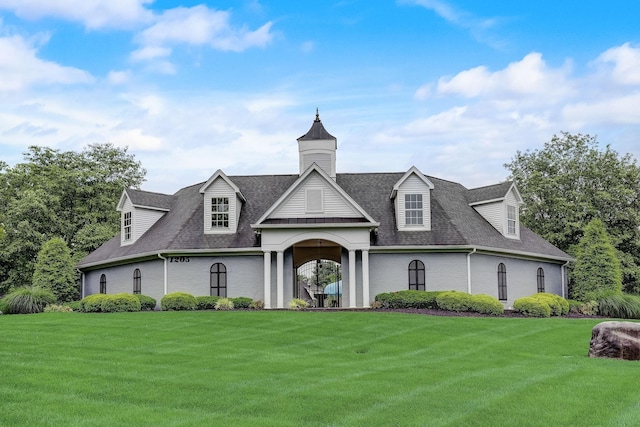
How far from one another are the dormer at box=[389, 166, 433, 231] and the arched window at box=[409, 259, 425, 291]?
169 cm

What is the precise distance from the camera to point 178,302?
1141 inches

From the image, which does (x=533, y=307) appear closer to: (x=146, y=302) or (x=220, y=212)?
(x=220, y=212)

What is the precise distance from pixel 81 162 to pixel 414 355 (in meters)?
37.9

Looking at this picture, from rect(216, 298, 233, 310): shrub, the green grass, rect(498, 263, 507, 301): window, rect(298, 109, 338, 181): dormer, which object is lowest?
the green grass

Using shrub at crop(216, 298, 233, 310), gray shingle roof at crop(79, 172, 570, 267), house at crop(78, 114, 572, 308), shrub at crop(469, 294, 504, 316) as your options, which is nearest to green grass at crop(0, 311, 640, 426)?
shrub at crop(469, 294, 504, 316)

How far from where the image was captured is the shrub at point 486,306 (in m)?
27.9

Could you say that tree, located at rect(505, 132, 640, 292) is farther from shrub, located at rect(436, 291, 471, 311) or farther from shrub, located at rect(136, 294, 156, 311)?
shrub, located at rect(136, 294, 156, 311)

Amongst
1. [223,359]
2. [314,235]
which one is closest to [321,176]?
[314,235]

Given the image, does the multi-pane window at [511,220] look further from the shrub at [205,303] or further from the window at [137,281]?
the window at [137,281]

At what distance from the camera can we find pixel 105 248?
37.1 metres

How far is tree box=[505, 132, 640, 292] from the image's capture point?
42.2 metres

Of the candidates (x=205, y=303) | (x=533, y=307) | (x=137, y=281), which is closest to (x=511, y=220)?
(x=533, y=307)

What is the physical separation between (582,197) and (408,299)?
19.2 meters

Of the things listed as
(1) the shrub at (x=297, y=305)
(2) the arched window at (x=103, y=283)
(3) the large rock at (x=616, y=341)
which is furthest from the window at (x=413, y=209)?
(2) the arched window at (x=103, y=283)
